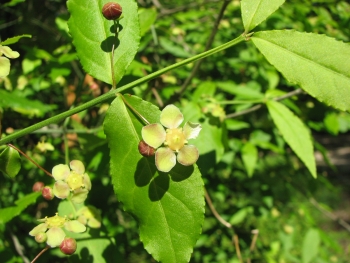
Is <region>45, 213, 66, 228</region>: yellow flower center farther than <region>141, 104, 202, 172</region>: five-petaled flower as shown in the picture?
Yes

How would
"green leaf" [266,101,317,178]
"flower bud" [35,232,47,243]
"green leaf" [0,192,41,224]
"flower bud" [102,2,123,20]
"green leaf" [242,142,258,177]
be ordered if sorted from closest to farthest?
"flower bud" [102,2,123,20] < "flower bud" [35,232,47,243] < "green leaf" [0,192,41,224] < "green leaf" [266,101,317,178] < "green leaf" [242,142,258,177]

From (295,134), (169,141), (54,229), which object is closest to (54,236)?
(54,229)

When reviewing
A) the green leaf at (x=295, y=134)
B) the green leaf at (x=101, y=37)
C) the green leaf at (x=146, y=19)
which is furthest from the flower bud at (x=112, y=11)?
the green leaf at (x=295, y=134)

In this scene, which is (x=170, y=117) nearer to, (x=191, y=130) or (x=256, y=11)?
(x=191, y=130)

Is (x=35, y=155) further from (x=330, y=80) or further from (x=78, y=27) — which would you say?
(x=330, y=80)

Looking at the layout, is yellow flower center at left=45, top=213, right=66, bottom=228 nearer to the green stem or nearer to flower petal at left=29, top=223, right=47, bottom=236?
flower petal at left=29, top=223, right=47, bottom=236

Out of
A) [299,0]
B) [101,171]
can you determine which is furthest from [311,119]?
[101,171]

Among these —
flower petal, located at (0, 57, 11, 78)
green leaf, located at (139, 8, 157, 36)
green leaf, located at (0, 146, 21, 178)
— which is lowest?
green leaf, located at (0, 146, 21, 178)

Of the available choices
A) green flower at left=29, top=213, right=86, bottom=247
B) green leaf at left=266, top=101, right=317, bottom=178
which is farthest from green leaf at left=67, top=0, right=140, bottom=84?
green leaf at left=266, top=101, right=317, bottom=178
